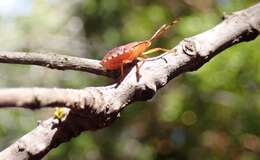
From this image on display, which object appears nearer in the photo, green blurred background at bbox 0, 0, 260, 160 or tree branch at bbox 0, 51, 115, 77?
tree branch at bbox 0, 51, 115, 77

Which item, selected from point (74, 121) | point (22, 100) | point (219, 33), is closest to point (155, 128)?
point (219, 33)

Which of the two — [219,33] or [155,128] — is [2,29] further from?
[219,33]

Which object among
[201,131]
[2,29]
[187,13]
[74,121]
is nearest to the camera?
[74,121]

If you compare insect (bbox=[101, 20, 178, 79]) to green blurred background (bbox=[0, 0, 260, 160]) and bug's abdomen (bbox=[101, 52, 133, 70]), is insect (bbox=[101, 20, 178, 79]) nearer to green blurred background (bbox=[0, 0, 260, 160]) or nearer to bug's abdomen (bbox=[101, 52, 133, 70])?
bug's abdomen (bbox=[101, 52, 133, 70])

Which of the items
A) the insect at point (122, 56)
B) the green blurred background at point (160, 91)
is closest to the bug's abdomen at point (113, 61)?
the insect at point (122, 56)

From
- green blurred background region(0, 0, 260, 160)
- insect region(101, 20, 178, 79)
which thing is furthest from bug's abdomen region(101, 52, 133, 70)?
green blurred background region(0, 0, 260, 160)

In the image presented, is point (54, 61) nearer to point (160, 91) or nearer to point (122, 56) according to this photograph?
point (122, 56)
